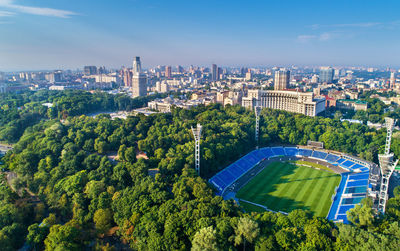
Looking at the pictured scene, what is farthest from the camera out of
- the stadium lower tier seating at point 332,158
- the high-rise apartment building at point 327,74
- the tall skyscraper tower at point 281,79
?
the high-rise apartment building at point 327,74

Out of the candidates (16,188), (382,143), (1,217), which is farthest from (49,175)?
(382,143)

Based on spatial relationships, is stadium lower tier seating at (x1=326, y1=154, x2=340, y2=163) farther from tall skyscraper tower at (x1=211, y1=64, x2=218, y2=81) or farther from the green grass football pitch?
tall skyscraper tower at (x1=211, y1=64, x2=218, y2=81)

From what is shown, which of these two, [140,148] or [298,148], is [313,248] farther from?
Result: [298,148]

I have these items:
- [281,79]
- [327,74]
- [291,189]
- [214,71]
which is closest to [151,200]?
[291,189]

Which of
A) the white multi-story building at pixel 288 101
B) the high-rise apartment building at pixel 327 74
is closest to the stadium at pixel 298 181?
the white multi-story building at pixel 288 101

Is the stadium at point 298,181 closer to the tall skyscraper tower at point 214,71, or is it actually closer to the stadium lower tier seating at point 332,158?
the stadium lower tier seating at point 332,158
